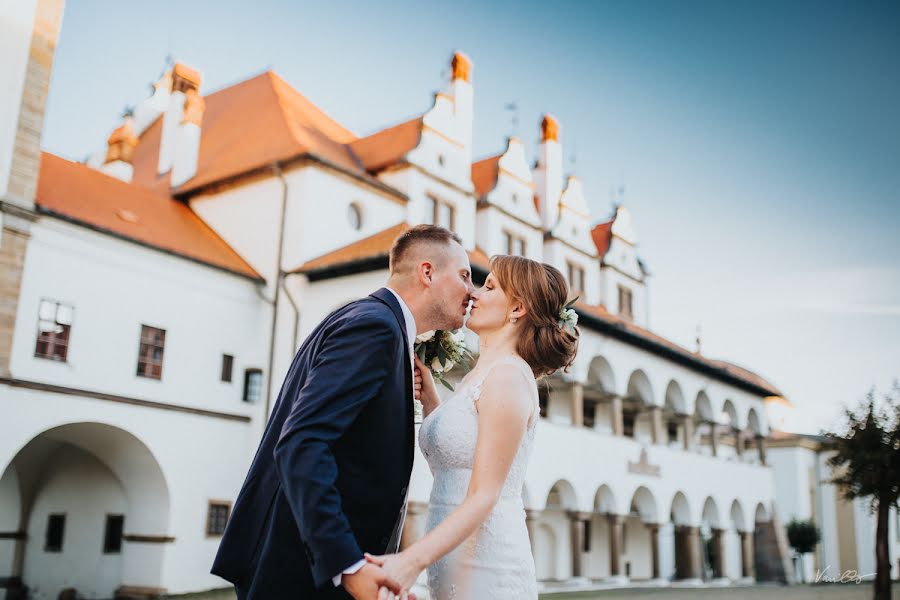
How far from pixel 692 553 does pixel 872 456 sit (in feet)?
30.6

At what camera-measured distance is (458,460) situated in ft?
11.7

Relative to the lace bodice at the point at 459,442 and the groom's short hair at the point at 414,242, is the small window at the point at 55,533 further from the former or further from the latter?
the groom's short hair at the point at 414,242

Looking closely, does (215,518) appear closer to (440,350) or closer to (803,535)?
(440,350)

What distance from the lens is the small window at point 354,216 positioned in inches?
917

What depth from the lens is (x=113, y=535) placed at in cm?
2030

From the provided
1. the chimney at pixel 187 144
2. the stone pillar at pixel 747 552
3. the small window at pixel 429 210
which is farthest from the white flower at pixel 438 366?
the stone pillar at pixel 747 552

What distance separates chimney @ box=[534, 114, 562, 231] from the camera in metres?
30.6

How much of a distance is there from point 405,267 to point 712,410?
98.8 ft

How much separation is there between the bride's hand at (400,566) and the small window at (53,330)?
16416 millimetres

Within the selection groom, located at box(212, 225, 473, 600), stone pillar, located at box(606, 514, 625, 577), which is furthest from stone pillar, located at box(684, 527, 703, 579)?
groom, located at box(212, 225, 473, 600)

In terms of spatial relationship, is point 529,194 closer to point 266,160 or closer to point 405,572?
point 266,160

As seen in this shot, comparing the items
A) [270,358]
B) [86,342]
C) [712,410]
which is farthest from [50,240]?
[712,410]

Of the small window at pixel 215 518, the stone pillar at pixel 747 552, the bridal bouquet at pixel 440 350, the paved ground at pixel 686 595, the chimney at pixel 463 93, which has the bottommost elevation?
the paved ground at pixel 686 595

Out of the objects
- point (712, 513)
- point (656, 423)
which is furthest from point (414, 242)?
point (712, 513)
